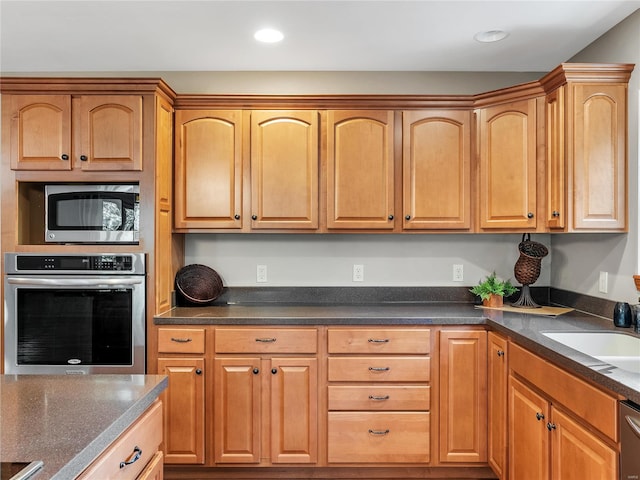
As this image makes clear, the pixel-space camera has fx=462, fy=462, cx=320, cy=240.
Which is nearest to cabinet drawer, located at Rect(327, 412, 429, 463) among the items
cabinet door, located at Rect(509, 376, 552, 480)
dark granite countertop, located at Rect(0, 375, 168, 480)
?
cabinet door, located at Rect(509, 376, 552, 480)

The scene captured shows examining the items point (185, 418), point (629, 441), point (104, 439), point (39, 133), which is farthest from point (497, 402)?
point (39, 133)

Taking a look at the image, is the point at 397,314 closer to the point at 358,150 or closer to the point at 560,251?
the point at 358,150

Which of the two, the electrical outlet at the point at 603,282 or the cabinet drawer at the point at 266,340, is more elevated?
the electrical outlet at the point at 603,282

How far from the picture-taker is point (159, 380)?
140 centimetres

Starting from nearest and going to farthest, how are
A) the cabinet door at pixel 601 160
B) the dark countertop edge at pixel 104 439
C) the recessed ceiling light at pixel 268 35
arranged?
the dark countertop edge at pixel 104 439, the cabinet door at pixel 601 160, the recessed ceiling light at pixel 268 35

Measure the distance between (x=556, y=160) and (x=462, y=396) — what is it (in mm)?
1374

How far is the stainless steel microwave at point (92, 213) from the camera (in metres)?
2.62

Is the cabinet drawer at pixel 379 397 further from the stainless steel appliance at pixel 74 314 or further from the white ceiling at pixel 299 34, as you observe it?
the white ceiling at pixel 299 34

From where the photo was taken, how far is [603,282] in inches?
99.0

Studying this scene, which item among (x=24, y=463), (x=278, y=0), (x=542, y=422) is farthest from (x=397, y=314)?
(x=24, y=463)

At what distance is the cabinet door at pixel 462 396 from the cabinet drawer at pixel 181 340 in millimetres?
1345

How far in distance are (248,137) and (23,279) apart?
1497mm

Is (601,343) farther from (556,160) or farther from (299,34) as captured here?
(299,34)

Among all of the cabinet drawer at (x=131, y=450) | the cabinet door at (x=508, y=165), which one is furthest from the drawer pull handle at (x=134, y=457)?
the cabinet door at (x=508, y=165)
